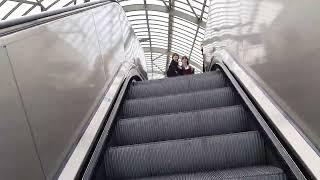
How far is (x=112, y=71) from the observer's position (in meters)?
5.75

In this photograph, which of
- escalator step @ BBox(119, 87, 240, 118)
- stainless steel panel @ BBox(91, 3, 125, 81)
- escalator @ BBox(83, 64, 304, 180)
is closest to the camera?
escalator @ BBox(83, 64, 304, 180)

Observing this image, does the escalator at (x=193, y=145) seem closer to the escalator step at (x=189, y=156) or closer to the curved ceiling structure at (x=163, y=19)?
the escalator step at (x=189, y=156)

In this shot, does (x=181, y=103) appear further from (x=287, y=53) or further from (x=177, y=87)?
(x=287, y=53)

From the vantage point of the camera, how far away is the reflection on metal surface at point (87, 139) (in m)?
2.75

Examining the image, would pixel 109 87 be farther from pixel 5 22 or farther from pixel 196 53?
pixel 196 53

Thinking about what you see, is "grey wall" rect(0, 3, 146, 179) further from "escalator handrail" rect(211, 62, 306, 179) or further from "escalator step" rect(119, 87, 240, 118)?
"escalator handrail" rect(211, 62, 306, 179)

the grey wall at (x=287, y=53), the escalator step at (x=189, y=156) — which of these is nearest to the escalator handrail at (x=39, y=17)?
the escalator step at (x=189, y=156)

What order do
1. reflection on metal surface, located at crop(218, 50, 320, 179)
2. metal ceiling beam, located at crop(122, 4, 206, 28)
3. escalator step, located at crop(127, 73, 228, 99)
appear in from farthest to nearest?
metal ceiling beam, located at crop(122, 4, 206, 28)
escalator step, located at crop(127, 73, 228, 99)
reflection on metal surface, located at crop(218, 50, 320, 179)

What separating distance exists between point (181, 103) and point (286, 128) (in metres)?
2.14

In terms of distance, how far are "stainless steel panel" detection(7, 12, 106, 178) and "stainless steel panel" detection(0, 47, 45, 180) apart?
0.32ft

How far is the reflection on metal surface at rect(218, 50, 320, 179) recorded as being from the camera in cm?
242

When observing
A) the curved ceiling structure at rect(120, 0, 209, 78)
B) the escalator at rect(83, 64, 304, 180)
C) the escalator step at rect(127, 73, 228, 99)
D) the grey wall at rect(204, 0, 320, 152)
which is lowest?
the curved ceiling structure at rect(120, 0, 209, 78)

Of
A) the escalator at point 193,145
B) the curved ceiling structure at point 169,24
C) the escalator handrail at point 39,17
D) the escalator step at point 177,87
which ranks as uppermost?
the escalator handrail at point 39,17

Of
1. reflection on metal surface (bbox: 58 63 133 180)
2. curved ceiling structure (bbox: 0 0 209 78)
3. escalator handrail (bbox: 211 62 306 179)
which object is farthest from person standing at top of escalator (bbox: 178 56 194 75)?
curved ceiling structure (bbox: 0 0 209 78)
